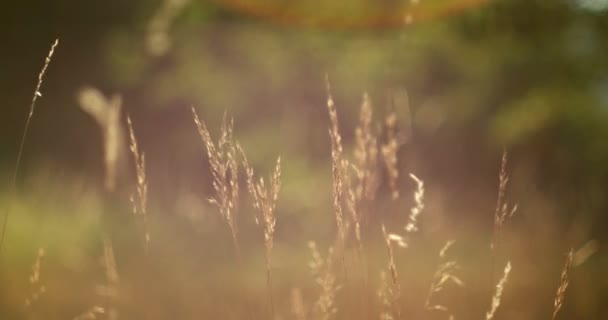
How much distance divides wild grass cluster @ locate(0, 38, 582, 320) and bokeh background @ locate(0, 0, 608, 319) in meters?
0.12

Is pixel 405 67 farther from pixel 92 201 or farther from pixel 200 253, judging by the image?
pixel 92 201

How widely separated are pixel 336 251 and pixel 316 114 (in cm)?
328

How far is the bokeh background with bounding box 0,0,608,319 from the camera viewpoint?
163 inches


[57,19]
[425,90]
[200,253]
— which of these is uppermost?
[57,19]

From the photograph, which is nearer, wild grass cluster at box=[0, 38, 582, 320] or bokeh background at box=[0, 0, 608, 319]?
wild grass cluster at box=[0, 38, 582, 320]

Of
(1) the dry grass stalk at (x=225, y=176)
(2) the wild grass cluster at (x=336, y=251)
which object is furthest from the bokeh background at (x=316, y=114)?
(1) the dry grass stalk at (x=225, y=176)

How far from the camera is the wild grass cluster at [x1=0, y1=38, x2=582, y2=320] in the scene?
1.39m

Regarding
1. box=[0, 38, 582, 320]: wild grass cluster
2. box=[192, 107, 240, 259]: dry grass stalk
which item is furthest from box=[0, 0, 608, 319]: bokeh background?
box=[192, 107, 240, 259]: dry grass stalk

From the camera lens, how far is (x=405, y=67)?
4.99 m

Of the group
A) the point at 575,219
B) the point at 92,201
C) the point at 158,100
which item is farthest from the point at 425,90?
the point at 92,201

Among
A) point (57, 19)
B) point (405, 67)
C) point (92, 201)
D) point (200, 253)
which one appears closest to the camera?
point (200, 253)

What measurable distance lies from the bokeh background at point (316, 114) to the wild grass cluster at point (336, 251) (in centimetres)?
12

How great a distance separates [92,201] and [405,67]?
251cm

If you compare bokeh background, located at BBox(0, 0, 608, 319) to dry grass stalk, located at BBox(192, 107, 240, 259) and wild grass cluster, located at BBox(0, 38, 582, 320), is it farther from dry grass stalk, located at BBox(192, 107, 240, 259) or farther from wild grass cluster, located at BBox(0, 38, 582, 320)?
dry grass stalk, located at BBox(192, 107, 240, 259)
